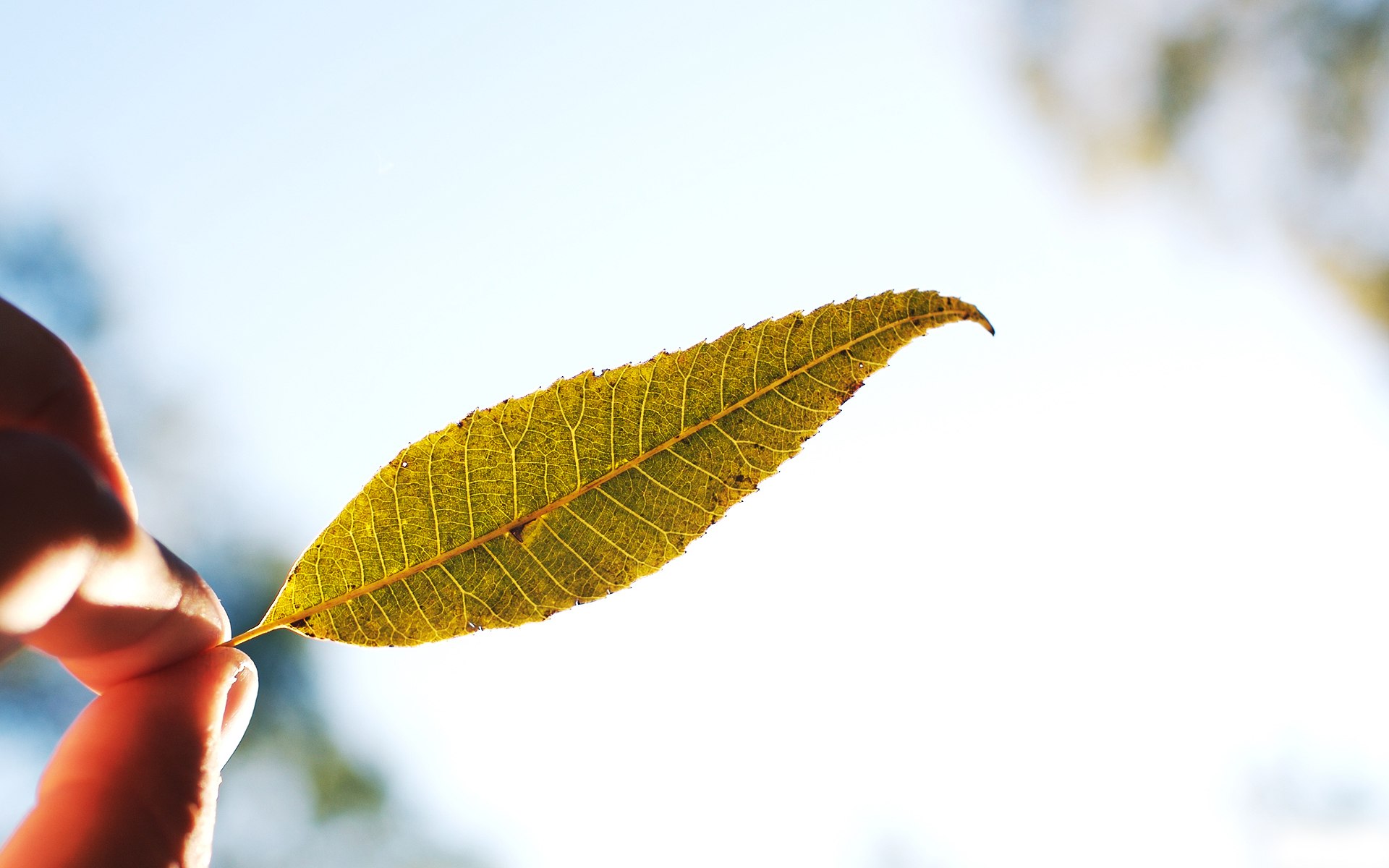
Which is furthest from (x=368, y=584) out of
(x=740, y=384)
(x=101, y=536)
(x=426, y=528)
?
(x=740, y=384)

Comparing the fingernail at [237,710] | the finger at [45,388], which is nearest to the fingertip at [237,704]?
the fingernail at [237,710]

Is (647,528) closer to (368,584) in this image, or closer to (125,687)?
(368,584)

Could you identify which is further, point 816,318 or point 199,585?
point 199,585

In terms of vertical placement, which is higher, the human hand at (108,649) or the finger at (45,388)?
the finger at (45,388)

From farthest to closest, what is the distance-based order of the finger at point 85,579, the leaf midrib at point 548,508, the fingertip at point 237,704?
the fingertip at point 237,704
the leaf midrib at point 548,508
the finger at point 85,579

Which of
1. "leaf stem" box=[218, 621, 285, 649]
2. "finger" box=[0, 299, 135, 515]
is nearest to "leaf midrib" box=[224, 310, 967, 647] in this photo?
"leaf stem" box=[218, 621, 285, 649]

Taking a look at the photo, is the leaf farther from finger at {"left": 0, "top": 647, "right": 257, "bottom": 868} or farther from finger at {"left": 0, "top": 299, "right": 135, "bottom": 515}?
finger at {"left": 0, "top": 299, "right": 135, "bottom": 515}

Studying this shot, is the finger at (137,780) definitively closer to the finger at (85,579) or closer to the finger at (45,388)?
the finger at (85,579)
